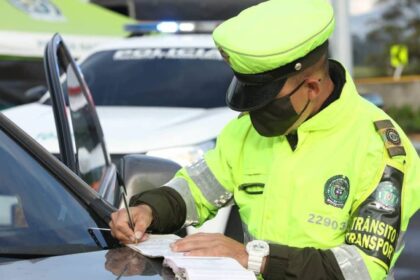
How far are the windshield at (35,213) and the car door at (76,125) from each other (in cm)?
58

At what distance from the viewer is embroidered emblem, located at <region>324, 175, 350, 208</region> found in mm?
2637

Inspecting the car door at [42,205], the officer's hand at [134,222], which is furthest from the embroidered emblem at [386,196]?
the car door at [42,205]

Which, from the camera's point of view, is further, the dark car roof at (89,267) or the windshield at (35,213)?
the windshield at (35,213)

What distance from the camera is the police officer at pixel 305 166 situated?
8.45ft

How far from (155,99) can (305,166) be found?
422 centimetres

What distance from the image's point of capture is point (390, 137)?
8.80ft

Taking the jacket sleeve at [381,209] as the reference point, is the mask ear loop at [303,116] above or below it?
above

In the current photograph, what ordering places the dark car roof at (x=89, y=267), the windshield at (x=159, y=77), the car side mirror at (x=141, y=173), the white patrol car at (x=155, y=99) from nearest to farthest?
the dark car roof at (x=89, y=267)
the car side mirror at (x=141, y=173)
the white patrol car at (x=155, y=99)
the windshield at (x=159, y=77)

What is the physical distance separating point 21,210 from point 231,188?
1.94ft

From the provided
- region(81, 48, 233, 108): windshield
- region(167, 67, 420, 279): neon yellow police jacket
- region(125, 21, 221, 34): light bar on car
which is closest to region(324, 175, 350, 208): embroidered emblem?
region(167, 67, 420, 279): neon yellow police jacket

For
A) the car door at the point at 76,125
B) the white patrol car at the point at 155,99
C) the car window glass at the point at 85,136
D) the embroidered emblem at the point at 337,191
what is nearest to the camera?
the embroidered emblem at the point at 337,191

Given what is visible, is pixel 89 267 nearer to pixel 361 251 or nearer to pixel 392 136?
pixel 361 251

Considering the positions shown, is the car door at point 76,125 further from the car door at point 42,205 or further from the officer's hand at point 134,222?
the officer's hand at point 134,222

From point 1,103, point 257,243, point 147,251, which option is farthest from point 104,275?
point 1,103
